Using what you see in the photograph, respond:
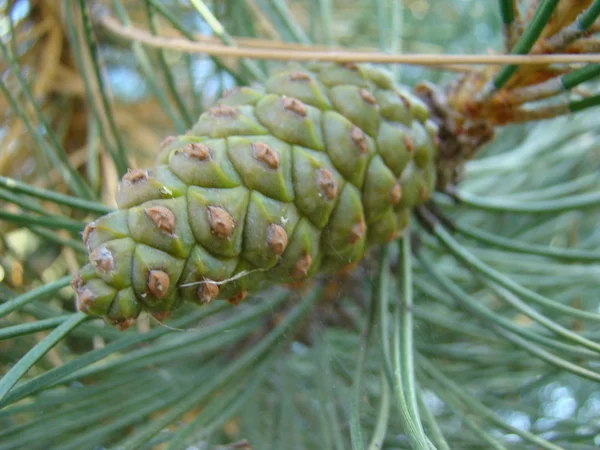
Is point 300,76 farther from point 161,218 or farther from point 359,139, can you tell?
point 161,218

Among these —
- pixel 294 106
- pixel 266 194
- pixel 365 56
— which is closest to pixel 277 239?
pixel 266 194

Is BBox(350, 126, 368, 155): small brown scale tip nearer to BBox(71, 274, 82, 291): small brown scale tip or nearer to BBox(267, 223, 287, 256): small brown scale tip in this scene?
BBox(267, 223, 287, 256): small brown scale tip

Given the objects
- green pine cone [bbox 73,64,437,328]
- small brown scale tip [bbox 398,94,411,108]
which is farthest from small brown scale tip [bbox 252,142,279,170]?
small brown scale tip [bbox 398,94,411,108]

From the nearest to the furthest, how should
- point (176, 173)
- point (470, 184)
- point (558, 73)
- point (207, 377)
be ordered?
point (176, 173), point (558, 73), point (207, 377), point (470, 184)

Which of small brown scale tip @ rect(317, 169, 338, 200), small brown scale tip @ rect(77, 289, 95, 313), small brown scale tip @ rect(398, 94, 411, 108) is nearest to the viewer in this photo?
small brown scale tip @ rect(77, 289, 95, 313)

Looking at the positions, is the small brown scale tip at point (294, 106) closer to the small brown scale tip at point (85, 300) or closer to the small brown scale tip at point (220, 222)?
the small brown scale tip at point (220, 222)

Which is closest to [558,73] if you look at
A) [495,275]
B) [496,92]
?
[496,92]

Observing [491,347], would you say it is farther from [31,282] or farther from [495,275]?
[31,282]
